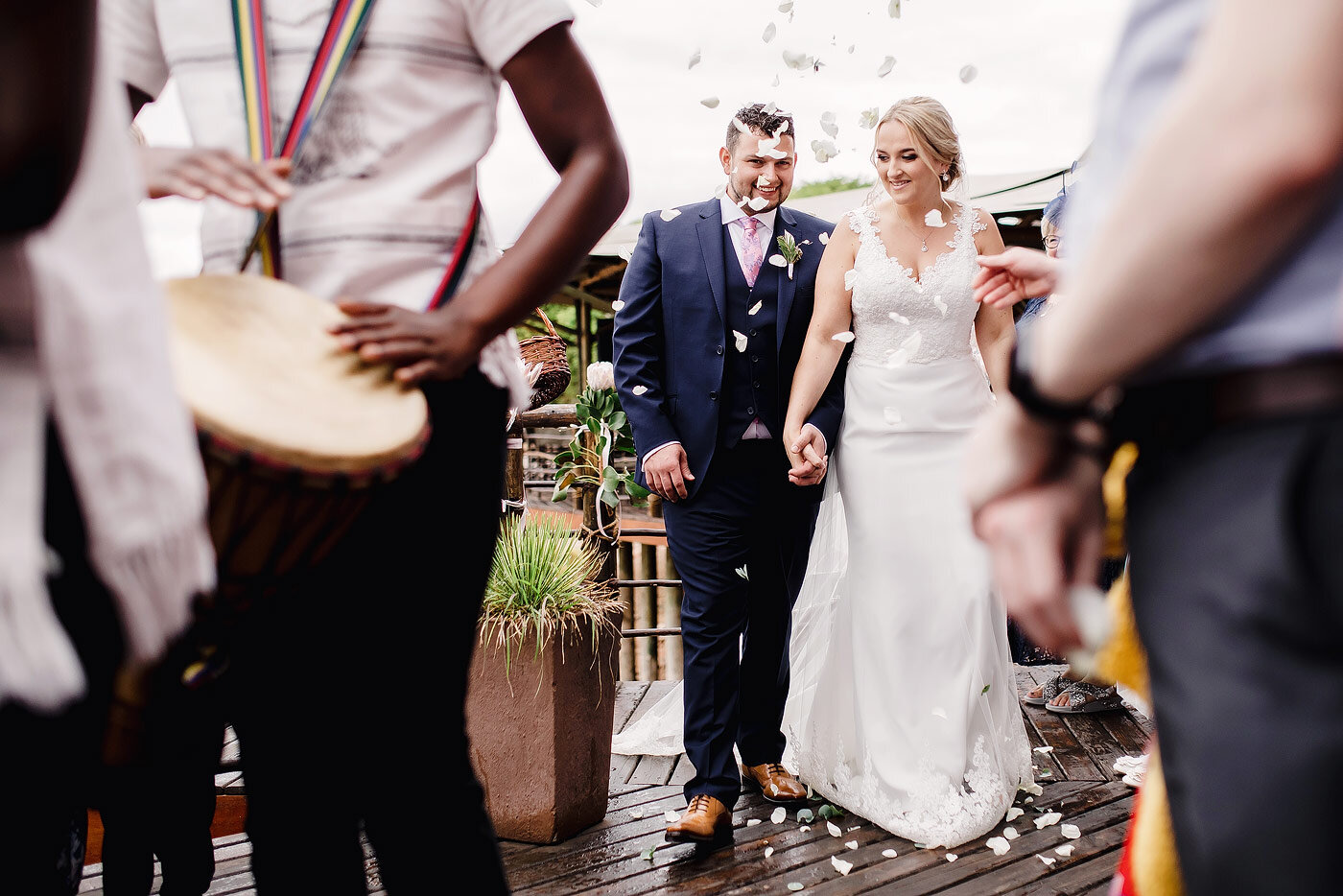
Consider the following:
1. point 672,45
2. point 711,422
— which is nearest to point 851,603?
point 711,422

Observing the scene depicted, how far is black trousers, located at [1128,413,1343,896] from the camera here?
0.46 metres

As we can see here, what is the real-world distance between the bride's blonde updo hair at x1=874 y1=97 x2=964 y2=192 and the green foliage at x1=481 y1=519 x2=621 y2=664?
1.61 m

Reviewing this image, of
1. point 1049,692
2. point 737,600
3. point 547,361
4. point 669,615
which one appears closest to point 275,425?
point 737,600

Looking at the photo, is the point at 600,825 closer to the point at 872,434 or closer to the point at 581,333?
the point at 872,434

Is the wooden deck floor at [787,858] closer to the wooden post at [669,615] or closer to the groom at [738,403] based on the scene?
the groom at [738,403]

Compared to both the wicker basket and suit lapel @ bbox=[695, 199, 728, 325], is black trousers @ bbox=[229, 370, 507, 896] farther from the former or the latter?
the wicker basket

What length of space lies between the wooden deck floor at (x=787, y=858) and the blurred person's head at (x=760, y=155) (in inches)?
76.2

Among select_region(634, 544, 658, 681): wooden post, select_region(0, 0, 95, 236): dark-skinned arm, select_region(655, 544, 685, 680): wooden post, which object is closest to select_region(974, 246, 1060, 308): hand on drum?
select_region(0, 0, 95, 236): dark-skinned arm

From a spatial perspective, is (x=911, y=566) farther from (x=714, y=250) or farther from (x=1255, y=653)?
(x=1255, y=653)

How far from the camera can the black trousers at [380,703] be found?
1.05 metres

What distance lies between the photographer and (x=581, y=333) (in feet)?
51.3

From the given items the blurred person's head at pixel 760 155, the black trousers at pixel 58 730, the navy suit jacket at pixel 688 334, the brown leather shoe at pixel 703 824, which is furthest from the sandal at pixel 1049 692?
the black trousers at pixel 58 730

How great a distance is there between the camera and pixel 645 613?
1320 cm

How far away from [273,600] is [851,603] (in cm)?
251
